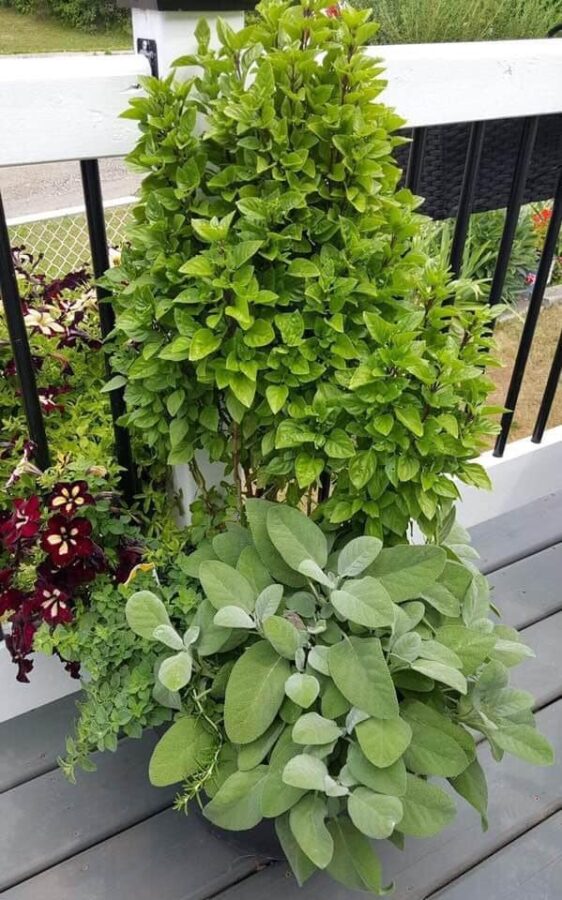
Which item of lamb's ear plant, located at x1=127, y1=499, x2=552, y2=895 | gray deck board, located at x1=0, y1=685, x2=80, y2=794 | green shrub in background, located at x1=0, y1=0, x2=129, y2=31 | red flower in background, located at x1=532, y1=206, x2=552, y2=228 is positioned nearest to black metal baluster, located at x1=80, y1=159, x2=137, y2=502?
lamb's ear plant, located at x1=127, y1=499, x2=552, y2=895

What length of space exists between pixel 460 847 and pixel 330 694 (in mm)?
460

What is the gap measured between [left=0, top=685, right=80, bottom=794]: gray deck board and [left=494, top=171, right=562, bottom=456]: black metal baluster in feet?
3.49

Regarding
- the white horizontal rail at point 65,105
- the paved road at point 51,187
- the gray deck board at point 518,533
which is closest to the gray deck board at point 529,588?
the gray deck board at point 518,533

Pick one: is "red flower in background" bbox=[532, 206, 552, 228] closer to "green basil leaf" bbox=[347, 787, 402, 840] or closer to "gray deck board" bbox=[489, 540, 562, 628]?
"gray deck board" bbox=[489, 540, 562, 628]

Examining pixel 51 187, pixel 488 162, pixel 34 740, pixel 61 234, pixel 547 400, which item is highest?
pixel 488 162

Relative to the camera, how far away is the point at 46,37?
671 inches

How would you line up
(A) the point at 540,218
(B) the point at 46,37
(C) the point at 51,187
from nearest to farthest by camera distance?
1. (A) the point at 540,218
2. (C) the point at 51,187
3. (B) the point at 46,37

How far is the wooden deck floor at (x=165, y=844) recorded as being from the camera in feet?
3.83

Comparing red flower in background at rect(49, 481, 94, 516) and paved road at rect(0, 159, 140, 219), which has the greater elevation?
red flower in background at rect(49, 481, 94, 516)

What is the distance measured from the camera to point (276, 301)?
971mm

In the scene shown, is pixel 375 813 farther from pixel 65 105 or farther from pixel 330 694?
pixel 65 105

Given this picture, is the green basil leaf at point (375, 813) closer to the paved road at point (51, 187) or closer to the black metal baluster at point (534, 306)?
the black metal baluster at point (534, 306)

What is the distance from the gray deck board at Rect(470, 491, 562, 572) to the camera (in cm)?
181

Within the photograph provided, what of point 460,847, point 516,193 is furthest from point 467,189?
point 460,847
